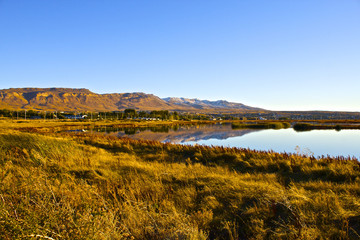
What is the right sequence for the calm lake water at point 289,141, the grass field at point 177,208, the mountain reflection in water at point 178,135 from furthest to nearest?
the mountain reflection in water at point 178,135 < the calm lake water at point 289,141 < the grass field at point 177,208

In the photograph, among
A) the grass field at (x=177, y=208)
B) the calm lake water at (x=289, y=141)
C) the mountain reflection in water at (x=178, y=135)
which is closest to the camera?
the grass field at (x=177, y=208)

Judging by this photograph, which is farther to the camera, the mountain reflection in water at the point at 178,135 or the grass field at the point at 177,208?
the mountain reflection in water at the point at 178,135

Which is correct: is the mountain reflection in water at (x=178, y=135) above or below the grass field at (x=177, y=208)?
below

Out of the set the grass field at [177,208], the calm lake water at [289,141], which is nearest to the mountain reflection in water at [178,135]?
the calm lake water at [289,141]

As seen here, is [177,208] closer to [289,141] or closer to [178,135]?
[289,141]

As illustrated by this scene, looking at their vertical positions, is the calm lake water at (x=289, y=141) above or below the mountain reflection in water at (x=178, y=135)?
above

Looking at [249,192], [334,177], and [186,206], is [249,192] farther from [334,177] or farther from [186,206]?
[334,177]

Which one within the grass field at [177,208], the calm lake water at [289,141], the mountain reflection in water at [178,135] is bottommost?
the mountain reflection in water at [178,135]

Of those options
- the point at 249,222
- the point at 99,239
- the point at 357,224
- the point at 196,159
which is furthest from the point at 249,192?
the point at 196,159

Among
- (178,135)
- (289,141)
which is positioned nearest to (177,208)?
(289,141)

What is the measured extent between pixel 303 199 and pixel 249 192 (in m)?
0.99

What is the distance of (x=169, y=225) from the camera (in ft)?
10.7

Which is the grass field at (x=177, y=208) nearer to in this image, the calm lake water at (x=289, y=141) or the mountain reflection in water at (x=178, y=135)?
the calm lake water at (x=289, y=141)

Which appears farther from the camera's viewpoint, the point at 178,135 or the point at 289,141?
the point at 178,135
